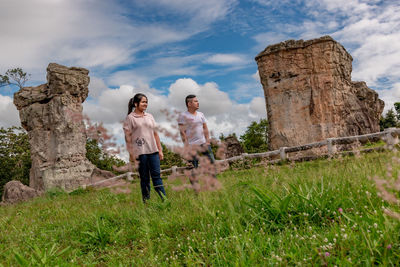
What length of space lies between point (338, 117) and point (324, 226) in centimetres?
1858

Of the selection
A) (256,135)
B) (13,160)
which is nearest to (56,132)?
(13,160)

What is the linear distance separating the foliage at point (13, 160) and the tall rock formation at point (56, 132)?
1203 cm

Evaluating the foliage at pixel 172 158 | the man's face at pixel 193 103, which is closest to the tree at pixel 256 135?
the foliage at pixel 172 158

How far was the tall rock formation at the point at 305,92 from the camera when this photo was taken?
62.1 feet

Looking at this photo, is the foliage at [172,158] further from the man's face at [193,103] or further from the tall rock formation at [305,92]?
the tall rock formation at [305,92]

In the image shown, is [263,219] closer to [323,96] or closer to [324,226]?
[324,226]

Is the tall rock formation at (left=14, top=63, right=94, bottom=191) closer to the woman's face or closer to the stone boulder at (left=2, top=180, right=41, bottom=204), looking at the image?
the stone boulder at (left=2, top=180, right=41, bottom=204)

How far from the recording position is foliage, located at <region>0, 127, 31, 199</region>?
1176 inches

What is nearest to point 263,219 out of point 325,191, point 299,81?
point 325,191

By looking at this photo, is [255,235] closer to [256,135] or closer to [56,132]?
[56,132]

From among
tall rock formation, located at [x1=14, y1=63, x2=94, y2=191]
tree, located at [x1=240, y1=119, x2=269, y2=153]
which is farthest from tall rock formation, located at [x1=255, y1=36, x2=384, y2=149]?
tree, located at [x1=240, y1=119, x2=269, y2=153]

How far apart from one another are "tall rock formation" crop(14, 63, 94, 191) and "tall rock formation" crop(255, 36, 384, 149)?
13.0 m

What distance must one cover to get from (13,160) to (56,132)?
15.2m

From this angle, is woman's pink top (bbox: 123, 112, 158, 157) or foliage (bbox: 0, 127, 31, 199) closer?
woman's pink top (bbox: 123, 112, 158, 157)
